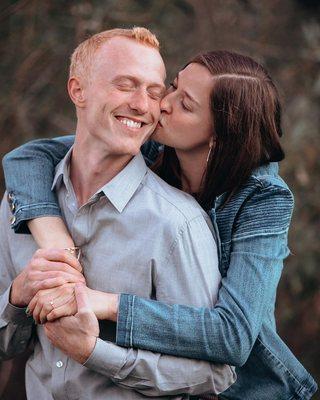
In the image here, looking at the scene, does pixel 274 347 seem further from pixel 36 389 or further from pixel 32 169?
pixel 32 169

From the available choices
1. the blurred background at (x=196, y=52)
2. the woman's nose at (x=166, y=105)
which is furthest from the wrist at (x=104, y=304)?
the blurred background at (x=196, y=52)

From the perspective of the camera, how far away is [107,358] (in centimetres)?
256

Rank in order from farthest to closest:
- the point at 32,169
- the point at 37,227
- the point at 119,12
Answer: the point at 119,12 → the point at 32,169 → the point at 37,227

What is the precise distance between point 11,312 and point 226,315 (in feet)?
2.07

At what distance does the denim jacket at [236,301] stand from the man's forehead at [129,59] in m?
0.39

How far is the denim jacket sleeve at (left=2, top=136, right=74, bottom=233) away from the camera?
283 cm

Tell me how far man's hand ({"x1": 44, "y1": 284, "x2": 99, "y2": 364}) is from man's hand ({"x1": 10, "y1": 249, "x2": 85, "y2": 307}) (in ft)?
0.17

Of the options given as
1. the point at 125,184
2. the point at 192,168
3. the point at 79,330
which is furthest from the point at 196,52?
the point at 79,330

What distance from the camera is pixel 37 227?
2779 mm

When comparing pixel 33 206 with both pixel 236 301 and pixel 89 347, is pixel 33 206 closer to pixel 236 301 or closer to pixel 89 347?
pixel 89 347

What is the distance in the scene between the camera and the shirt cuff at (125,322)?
8.45 ft

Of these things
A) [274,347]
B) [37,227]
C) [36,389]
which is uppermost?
[37,227]

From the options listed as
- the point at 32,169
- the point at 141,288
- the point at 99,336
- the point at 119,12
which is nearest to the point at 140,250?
the point at 141,288

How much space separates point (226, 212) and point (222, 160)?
0.17 meters
